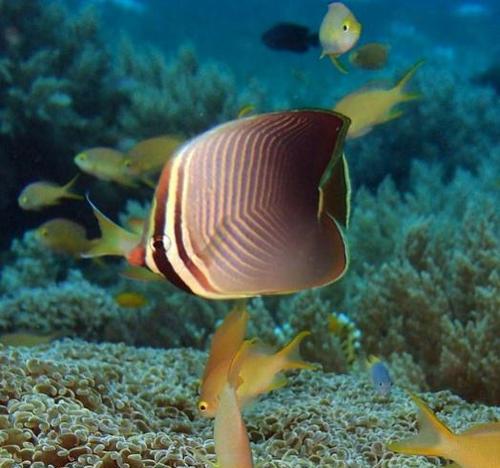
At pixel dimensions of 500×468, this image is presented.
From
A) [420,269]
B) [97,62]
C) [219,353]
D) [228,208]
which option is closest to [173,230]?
[228,208]

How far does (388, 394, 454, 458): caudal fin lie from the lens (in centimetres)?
166

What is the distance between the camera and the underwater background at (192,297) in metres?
2.38

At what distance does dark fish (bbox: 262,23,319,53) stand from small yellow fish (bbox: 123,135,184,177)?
381 centimetres

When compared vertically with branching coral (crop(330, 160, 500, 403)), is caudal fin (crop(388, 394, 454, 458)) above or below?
below

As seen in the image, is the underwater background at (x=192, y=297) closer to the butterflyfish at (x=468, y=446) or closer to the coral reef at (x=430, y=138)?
the coral reef at (x=430, y=138)

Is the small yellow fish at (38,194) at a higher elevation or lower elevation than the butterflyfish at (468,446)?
higher

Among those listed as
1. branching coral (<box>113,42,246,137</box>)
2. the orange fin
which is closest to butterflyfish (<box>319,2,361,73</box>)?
the orange fin

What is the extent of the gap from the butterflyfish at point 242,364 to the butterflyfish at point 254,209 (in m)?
0.73

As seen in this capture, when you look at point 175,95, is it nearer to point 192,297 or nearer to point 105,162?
point 105,162

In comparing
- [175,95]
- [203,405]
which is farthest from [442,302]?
[175,95]

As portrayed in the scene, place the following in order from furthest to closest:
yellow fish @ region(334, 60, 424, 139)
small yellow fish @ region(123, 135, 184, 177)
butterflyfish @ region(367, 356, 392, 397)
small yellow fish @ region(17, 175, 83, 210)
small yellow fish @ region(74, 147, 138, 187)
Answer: small yellow fish @ region(17, 175, 83, 210), small yellow fish @ region(74, 147, 138, 187), small yellow fish @ region(123, 135, 184, 177), yellow fish @ region(334, 60, 424, 139), butterflyfish @ region(367, 356, 392, 397)

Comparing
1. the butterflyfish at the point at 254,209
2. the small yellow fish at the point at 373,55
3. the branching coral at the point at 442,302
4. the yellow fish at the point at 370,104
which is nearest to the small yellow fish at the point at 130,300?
the branching coral at the point at 442,302

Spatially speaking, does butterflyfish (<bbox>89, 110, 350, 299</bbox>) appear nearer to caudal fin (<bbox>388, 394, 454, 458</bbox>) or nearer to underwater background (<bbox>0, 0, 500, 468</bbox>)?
caudal fin (<bbox>388, 394, 454, 458</bbox>)

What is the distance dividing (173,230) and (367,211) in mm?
5180
